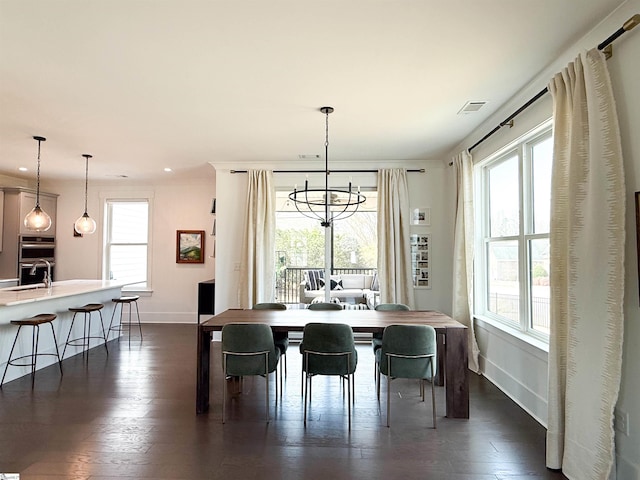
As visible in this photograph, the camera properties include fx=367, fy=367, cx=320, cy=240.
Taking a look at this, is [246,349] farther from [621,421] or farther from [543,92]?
[543,92]

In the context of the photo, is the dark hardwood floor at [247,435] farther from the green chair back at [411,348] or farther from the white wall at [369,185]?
the white wall at [369,185]

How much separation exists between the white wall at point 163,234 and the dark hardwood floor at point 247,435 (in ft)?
10.8

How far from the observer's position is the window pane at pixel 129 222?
7.62 meters

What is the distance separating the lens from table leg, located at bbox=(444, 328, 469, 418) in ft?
10.4

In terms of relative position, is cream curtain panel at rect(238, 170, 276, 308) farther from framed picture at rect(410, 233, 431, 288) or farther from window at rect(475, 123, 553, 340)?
window at rect(475, 123, 553, 340)

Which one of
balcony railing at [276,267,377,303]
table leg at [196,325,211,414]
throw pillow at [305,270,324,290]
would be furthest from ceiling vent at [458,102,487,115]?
throw pillow at [305,270,324,290]

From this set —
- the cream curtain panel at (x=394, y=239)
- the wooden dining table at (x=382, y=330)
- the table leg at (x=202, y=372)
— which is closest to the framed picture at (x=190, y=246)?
the cream curtain panel at (x=394, y=239)

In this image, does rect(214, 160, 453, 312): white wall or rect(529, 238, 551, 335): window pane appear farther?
rect(214, 160, 453, 312): white wall

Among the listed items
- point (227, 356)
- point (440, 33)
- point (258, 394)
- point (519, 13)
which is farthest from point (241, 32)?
point (258, 394)

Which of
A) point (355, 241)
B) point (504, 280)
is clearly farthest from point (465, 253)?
point (355, 241)

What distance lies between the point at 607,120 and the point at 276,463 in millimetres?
2985

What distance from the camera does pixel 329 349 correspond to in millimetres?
3145

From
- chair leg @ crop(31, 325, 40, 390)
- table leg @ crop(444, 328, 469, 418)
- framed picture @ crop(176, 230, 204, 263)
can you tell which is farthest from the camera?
framed picture @ crop(176, 230, 204, 263)

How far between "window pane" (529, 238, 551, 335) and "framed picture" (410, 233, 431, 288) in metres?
2.35
